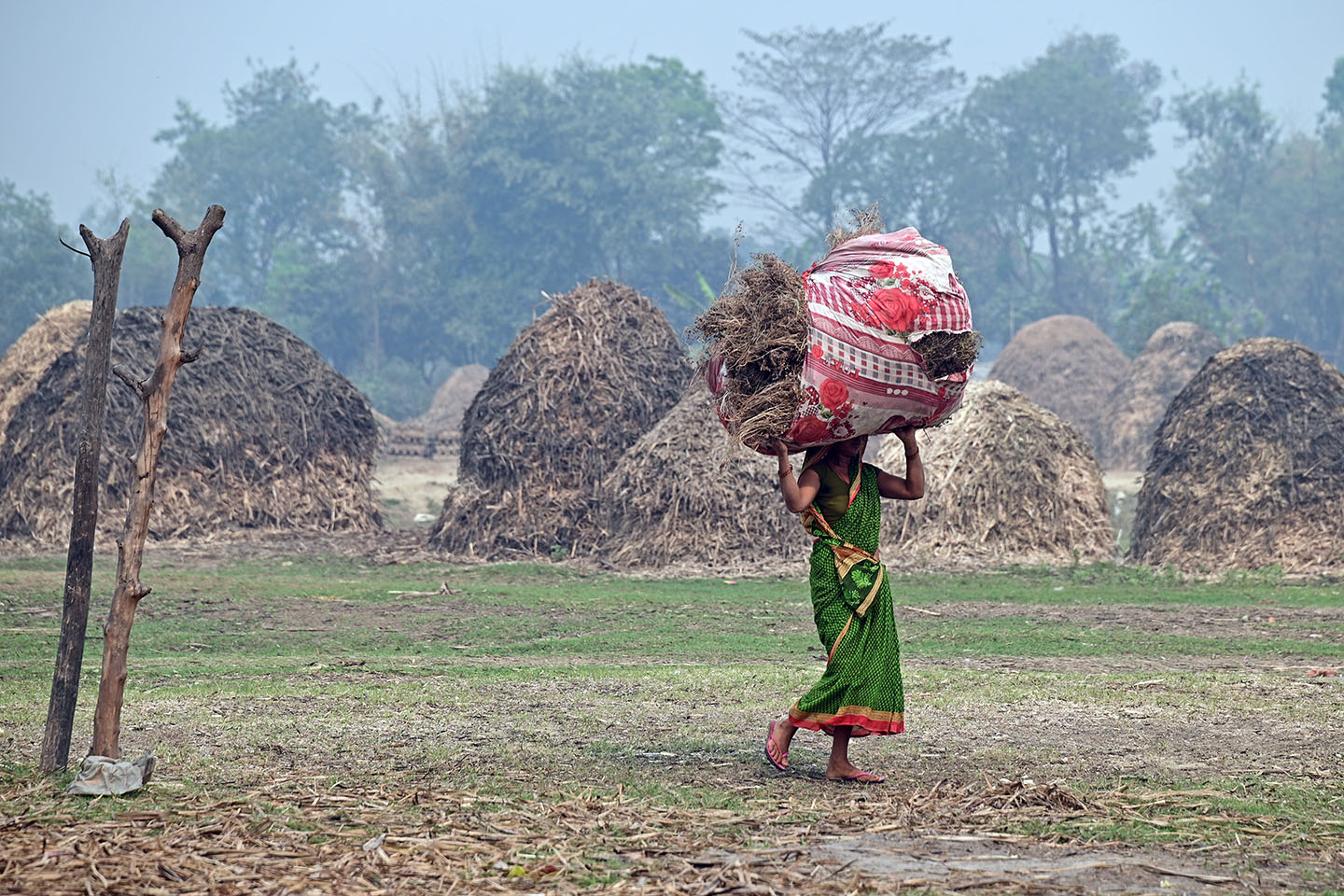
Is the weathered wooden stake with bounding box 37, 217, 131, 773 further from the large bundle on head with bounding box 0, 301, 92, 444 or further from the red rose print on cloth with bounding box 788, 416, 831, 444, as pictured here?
the large bundle on head with bounding box 0, 301, 92, 444

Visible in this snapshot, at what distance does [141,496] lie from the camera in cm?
598

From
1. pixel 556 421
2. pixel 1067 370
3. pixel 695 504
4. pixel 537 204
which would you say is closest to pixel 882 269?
pixel 695 504

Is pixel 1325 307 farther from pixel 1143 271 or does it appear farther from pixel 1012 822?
pixel 1012 822

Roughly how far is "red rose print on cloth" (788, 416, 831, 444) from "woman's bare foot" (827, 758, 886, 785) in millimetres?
1404

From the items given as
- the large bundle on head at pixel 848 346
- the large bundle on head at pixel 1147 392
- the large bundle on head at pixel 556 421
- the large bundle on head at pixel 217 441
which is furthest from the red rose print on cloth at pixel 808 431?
the large bundle on head at pixel 1147 392

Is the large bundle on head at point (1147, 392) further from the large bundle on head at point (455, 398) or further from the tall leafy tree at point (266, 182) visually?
the tall leafy tree at point (266, 182)

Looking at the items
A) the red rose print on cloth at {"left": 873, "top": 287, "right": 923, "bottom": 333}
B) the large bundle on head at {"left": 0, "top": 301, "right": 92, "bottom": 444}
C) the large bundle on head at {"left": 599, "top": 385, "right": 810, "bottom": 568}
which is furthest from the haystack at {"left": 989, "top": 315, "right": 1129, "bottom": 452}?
the red rose print on cloth at {"left": 873, "top": 287, "right": 923, "bottom": 333}

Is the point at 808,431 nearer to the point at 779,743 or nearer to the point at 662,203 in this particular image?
→ the point at 779,743

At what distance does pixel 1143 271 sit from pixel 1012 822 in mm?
58531

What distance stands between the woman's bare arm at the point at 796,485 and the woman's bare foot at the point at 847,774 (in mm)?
1114

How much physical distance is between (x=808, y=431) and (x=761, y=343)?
45 cm

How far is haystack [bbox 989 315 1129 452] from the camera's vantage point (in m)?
34.4

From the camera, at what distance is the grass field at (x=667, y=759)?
484cm

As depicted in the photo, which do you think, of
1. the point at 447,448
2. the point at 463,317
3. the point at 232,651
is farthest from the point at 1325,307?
the point at 232,651
